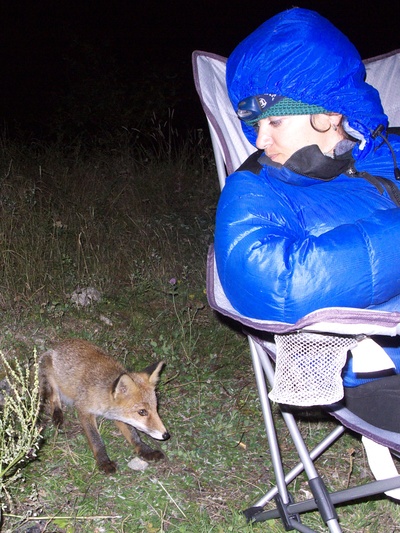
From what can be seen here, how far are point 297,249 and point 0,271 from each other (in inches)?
121

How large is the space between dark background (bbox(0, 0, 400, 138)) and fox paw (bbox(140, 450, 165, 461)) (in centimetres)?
576

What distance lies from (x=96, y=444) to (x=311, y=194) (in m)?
1.67

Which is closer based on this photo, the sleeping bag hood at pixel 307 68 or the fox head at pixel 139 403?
the sleeping bag hood at pixel 307 68

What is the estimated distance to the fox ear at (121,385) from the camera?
10.7 ft

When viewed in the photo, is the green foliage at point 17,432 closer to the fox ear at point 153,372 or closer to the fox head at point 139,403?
the fox head at point 139,403

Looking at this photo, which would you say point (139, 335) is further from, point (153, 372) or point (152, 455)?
point (152, 455)

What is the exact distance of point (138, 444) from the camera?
3.22m

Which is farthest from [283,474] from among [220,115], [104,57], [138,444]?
[104,57]

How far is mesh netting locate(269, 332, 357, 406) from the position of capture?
191 cm

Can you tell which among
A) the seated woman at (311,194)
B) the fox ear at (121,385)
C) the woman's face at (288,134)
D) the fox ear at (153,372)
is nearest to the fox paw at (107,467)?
the fox ear at (121,385)

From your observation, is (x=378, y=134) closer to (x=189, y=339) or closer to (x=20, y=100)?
(x=189, y=339)

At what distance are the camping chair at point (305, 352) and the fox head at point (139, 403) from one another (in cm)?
73

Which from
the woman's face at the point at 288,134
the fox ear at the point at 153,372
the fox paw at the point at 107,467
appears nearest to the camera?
the woman's face at the point at 288,134

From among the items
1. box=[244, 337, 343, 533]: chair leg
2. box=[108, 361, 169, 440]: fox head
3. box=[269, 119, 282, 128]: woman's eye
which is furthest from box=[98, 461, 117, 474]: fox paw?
box=[269, 119, 282, 128]: woman's eye
